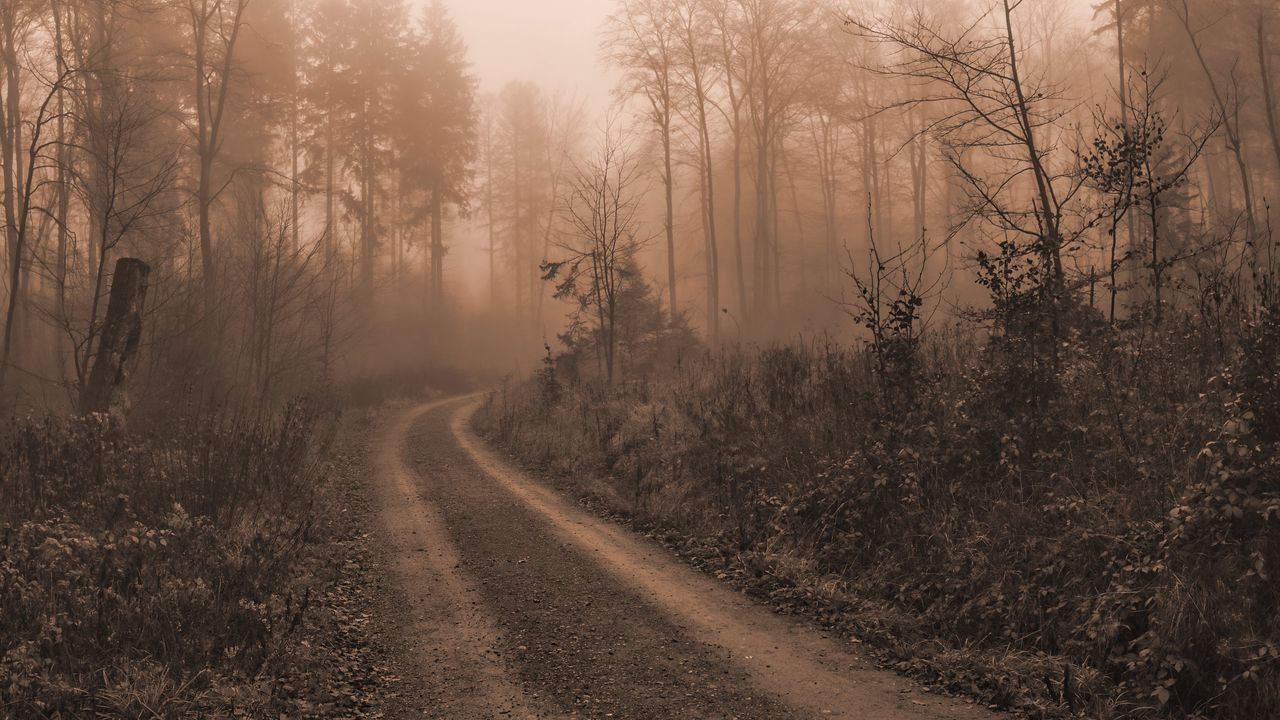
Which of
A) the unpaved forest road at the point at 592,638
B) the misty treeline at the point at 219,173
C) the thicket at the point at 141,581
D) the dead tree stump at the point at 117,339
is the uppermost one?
the misty treeline at the point at 219,173

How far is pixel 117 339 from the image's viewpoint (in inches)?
449

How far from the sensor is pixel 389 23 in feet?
109

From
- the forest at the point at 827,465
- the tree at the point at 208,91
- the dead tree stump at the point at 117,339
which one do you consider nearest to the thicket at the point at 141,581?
the forest at the point at 827,465

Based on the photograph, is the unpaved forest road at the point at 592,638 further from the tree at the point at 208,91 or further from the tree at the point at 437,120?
the tree at the point at 437,120

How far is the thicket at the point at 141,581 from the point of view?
4484 mm

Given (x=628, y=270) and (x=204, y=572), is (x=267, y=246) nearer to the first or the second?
(x=628, y=270)

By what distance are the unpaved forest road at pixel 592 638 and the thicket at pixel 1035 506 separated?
0.55 metres

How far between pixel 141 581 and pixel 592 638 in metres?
3.48

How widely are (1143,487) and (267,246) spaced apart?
19043mm

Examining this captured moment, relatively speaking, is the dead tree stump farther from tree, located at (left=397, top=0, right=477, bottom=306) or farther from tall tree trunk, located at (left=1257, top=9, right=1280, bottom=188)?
tall tree trunk, located at (left=1257, top=9, right=1280, bottom=188)

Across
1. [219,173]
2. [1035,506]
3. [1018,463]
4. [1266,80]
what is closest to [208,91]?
[219,173]

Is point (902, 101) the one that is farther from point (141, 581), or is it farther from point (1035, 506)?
point (141, 581)

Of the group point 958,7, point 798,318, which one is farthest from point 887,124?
point 798,318

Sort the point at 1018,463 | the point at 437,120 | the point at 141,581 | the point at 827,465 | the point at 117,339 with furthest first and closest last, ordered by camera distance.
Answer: the point at 437,120, the point at 117,339, the point at 827,465, the point at 1018,463, the point at 141,581
